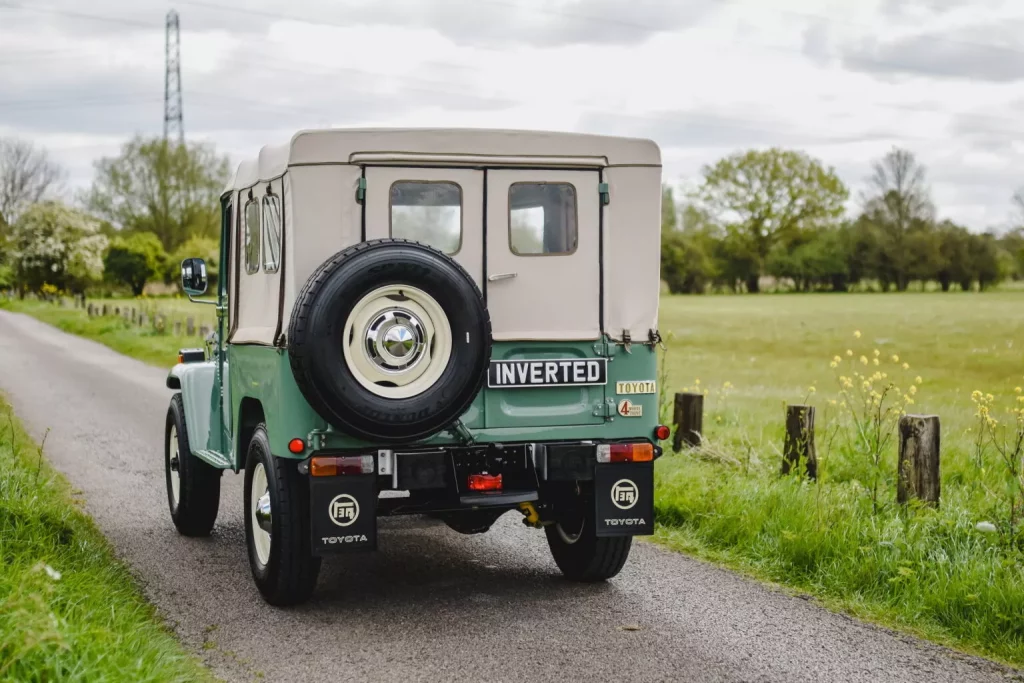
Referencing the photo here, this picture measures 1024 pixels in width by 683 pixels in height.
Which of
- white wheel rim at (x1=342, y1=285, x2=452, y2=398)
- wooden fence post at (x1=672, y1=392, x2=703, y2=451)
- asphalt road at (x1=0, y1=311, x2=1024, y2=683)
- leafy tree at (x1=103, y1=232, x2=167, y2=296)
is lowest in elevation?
asphalt road at (x1=0, y1=311, x2=1024, y2=683)

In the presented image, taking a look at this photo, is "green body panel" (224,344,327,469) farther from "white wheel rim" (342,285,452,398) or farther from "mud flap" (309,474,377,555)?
"white wheel rim" (342,285,452,398)

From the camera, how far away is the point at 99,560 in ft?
20.2

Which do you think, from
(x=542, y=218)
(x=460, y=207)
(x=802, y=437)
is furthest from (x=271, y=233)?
(x=802, y=437)

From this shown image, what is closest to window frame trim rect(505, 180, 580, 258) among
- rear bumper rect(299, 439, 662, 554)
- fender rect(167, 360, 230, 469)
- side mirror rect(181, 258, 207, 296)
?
rear bumper rect(299, 439, 662, 554)

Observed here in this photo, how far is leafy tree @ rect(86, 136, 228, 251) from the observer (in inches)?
2736

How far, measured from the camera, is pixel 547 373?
19.0 ft

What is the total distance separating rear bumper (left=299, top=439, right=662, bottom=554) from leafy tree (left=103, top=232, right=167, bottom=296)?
61.2 m

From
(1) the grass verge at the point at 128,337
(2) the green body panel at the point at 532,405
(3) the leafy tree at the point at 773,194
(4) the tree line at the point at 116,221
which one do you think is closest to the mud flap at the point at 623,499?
(2) the green body panel at the point at 532,405

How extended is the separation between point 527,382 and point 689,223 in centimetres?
8612

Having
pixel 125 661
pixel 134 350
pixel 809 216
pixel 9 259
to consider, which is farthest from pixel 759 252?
pixel 125 661

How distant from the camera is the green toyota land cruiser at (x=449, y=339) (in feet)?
17.4

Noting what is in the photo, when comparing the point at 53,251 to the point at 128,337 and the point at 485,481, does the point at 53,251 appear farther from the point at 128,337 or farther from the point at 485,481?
the point at 485,481

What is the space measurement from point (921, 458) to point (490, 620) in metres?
3.19

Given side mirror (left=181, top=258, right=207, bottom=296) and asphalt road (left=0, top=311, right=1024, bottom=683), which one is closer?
asphalt road (left=0, top=311, right=1024, bottom=683)
